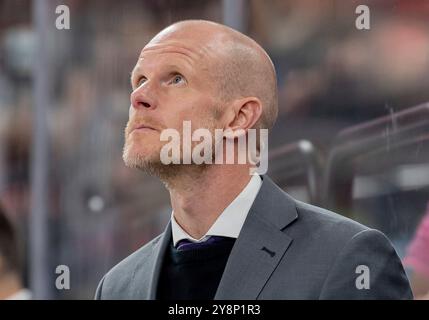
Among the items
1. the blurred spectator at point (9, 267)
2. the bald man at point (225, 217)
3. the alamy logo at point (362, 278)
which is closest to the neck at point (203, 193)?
the bald man at point (225, 217)

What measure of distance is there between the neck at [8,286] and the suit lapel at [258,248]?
867 millimetres

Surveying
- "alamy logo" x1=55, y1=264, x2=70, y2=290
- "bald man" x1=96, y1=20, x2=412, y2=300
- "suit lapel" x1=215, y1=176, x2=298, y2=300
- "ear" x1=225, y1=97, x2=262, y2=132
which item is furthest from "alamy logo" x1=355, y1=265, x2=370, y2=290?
"alamy logo" x1=55, y1=264, x2=70, y2=290

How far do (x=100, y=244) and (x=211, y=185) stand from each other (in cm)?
66

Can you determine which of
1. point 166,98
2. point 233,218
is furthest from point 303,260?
point 166,98

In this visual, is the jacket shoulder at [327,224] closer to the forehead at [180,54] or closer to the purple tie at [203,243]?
the purple tie at [203,243]

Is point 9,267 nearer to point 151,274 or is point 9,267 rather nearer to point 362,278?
point 151,274

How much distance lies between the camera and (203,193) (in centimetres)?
156

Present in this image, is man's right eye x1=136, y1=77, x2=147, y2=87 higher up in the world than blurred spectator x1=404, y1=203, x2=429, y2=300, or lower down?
higher up

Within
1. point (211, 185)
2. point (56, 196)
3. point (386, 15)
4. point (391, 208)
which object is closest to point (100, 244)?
point (56, 196)

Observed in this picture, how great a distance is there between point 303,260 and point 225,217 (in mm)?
208

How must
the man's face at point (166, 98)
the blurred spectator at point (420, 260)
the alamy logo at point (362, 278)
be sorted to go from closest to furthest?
the alamy logo at point (362, 278) → the man's face at point (166, 98) → the blurred spectator at point (420, 260)

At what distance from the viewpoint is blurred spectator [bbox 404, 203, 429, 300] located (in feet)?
6.16

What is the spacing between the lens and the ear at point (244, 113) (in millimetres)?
1560

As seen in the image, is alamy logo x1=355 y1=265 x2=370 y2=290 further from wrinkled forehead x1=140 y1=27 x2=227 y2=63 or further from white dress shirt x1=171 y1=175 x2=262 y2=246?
wrinkled forehead x1=140 y1=27 x2=227 y2=63
